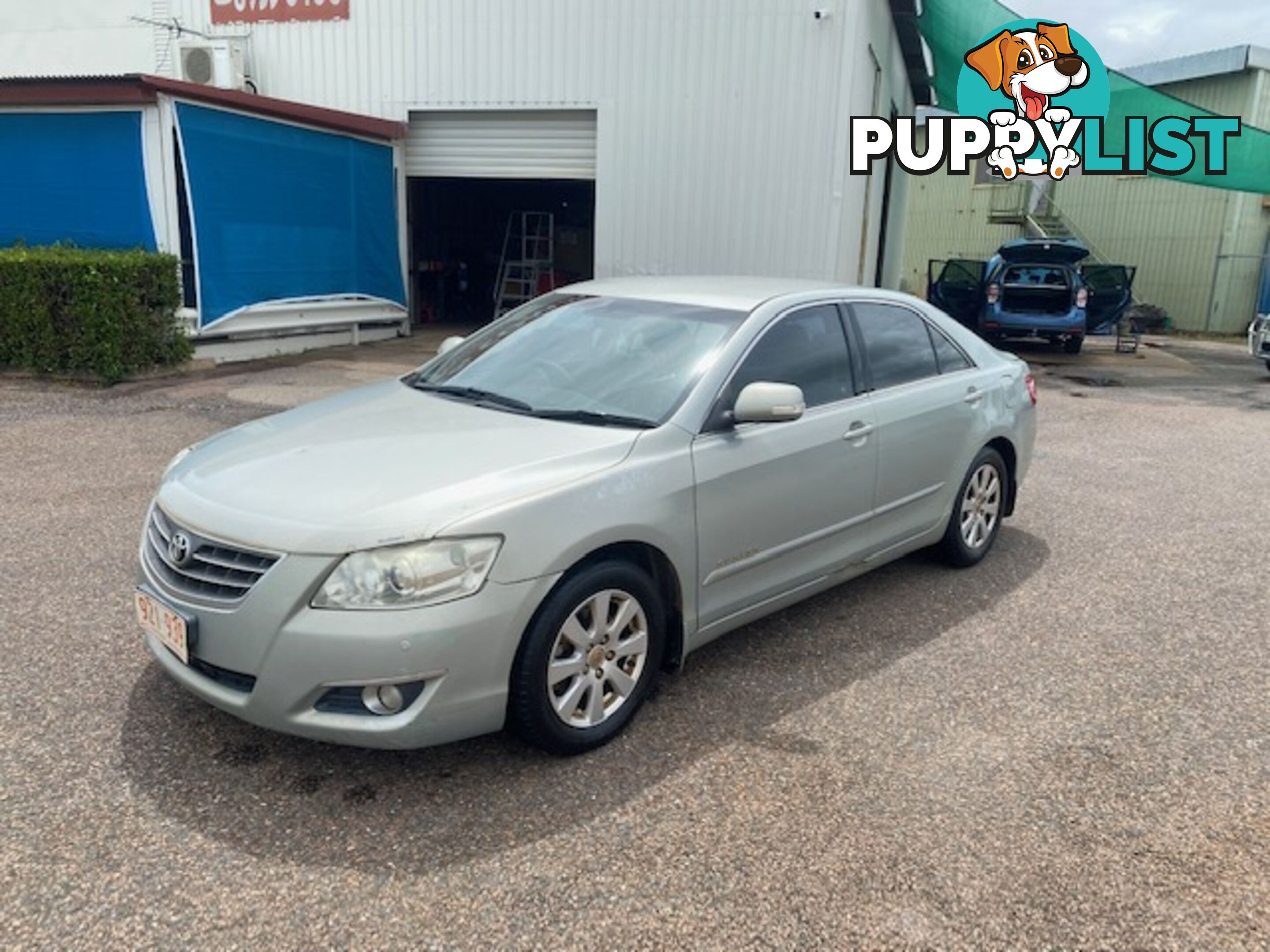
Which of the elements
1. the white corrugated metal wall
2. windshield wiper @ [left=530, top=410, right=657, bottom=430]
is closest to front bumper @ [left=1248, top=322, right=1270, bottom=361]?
the white corrugated metal wall

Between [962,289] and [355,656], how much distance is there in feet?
49.5

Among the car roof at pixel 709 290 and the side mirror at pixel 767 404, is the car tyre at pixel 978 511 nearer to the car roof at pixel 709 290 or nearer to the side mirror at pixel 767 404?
the car roof at pixel 709 290

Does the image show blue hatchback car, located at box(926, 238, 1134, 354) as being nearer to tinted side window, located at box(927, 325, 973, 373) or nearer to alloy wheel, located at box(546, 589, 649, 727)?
tinted side window, located at box(927, 325, 973, 373)

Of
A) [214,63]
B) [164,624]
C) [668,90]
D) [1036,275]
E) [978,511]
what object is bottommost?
[978,511]

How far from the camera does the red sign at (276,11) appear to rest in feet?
47.0

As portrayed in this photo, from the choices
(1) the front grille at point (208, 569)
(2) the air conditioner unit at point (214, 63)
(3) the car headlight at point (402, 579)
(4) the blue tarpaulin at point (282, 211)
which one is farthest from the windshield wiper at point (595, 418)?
(2) the air conditioner unit at point (214, 63)

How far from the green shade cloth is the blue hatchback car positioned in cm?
176

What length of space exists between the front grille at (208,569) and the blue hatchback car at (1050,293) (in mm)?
14408

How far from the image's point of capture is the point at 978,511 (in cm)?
508

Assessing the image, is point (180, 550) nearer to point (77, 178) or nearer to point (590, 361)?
point (590, 361)

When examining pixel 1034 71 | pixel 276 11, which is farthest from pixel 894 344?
pixel 276 11

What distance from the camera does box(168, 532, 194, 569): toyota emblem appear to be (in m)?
2.92

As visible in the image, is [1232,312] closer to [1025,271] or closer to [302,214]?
[1025,271]

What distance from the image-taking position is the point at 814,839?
2.74 metres
